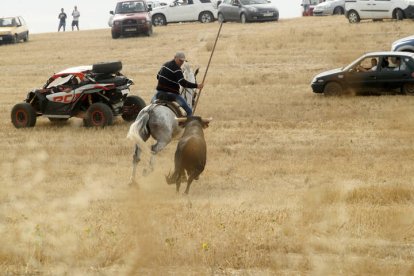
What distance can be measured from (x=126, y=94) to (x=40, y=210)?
28.8 feet

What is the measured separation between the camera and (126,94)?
22016 mm

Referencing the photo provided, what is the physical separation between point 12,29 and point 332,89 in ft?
85.1

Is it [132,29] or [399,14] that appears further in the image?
[132,29]

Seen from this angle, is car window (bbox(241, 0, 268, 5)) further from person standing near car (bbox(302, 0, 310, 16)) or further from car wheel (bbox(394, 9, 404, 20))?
person standing near car (bbox(302, 0, 310, 16))

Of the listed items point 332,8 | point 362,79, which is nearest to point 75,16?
point 332,8

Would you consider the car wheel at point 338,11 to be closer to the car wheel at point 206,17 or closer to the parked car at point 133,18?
the car wheel at point 206,17

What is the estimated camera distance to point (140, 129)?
50.0 feet

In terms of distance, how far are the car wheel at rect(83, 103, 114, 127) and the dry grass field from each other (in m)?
0.30

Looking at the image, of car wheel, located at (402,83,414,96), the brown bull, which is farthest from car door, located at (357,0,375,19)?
the brown bull

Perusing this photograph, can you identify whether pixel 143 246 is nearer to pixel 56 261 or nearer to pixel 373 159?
pixel 56 261

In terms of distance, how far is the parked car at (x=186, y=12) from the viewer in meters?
49.7

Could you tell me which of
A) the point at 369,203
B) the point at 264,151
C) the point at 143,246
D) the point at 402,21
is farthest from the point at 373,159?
the point at 402,21

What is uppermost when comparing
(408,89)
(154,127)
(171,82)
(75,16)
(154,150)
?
(171,82)

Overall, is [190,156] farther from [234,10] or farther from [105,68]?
[234,10]
